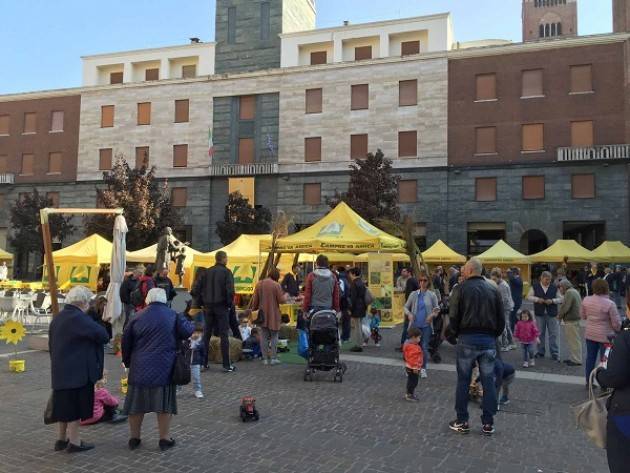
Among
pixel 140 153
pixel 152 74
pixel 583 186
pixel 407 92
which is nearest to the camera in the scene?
pixel 583 186

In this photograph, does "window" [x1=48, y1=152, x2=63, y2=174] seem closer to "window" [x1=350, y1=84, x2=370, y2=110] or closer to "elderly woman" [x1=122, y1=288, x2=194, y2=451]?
"window" [x1=350, y1=84, x2=370, y2=110]

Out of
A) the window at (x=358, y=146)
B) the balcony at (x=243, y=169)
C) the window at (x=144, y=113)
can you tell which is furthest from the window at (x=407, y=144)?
the window at (x=144, y=113)

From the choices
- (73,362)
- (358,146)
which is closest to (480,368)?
(73,362)

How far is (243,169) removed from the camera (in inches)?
1480

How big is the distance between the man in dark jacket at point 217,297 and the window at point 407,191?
26511 mm

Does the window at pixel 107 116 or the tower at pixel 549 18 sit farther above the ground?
the tower at pixel 549 18

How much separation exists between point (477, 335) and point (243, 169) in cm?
3306

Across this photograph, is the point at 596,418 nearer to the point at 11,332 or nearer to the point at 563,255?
the point at 11,332

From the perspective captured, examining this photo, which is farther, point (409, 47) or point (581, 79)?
point (409, 47)

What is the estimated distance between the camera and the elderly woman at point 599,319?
7562mm

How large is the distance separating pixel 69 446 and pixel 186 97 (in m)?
37.0

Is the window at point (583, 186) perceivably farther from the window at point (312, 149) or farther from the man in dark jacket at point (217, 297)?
the man in dark jacket at point (217, 297)

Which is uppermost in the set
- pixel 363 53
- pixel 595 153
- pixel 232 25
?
pixel 232 25

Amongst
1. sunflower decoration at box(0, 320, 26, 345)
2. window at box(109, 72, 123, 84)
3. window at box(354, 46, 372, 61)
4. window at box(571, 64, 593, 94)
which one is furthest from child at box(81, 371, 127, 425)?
window at box(109, 72, 123, 84)
